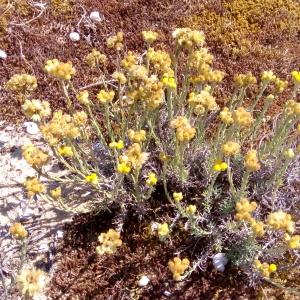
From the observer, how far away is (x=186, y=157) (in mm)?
3539

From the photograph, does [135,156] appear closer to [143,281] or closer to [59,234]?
[143,281]

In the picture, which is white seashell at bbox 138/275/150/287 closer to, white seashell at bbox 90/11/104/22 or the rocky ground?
the rocky ground

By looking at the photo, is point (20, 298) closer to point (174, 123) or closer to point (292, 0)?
point (174, 123)

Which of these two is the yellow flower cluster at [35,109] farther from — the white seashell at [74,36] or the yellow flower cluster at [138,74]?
the white seashell at [74,36]

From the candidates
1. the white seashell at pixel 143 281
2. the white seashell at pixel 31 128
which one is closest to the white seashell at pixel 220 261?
the white seashell at pixel 143 281

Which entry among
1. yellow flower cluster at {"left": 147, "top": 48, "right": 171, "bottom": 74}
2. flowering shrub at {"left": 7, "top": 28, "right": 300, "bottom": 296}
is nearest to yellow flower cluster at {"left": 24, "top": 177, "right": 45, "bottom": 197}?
flowering shrub at {"left": 7, "top": 28, "right": 300, "bottom": 296}

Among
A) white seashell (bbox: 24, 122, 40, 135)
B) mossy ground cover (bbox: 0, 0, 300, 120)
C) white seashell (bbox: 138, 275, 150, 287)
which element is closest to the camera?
white seashell (bbox: 138, 275, 150, 287)

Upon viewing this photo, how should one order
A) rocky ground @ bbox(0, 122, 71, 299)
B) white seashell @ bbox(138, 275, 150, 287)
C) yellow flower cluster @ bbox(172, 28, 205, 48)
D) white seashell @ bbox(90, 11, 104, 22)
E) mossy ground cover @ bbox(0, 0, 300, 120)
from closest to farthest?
yellow flower cluster @ bbox(172, 28, 205, 48) < white seashell @ bbox(138, 275, 150, 287) < rocky ground @ bbox(0, 122, 71, 299) < mossy ground cover @ bbox(0, 0, 300, 120) < white seashell @ bbox(90, 11, 104, 22)

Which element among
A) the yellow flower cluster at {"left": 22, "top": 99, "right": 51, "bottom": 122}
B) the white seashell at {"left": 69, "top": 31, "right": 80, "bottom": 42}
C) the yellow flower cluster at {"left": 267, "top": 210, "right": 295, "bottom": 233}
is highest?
the yellow flower cluster at {"left": 22, "top": 99, "right": 51, "bottom": 122}

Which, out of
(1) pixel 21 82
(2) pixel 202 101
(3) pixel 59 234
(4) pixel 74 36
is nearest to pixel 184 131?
(2) pixel 202 101

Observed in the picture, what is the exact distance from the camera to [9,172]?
392 centimetres

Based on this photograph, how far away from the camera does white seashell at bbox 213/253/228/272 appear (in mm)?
3309

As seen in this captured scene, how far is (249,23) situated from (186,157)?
1926mm

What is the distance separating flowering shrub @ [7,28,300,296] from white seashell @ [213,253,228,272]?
68mm
